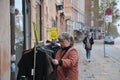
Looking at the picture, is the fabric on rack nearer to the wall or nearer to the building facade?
the building facade

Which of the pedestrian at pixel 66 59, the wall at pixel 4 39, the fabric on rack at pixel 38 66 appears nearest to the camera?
the pedestrian at pixel 66 59

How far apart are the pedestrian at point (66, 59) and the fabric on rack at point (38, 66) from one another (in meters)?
0.15

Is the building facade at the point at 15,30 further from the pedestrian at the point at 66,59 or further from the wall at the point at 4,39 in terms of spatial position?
the pedestrian at the point at 66,59

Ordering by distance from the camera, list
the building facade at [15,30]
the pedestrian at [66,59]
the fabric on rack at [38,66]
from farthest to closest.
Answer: the building facade at [15,30]
the fabric on rack at [38,66]
the pedestrian at [66,59]

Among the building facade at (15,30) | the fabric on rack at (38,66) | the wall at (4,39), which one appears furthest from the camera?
the wall at (4,39)

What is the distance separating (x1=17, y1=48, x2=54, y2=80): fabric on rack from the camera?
677 cm

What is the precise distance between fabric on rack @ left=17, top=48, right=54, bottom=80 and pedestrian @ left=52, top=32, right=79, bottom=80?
148mm

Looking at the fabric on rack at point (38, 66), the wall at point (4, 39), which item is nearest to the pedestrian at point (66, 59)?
the fabric on rack at point (38, 66)

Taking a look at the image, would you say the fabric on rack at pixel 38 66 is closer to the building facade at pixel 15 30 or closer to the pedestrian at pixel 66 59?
the pedestrian at pixel 66 59

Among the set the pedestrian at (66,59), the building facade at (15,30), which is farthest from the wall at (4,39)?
the pedestrian at (66,59)

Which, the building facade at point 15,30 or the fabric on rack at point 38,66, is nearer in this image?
the fabric on rack at point 38,66

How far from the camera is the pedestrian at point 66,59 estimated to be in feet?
21.7

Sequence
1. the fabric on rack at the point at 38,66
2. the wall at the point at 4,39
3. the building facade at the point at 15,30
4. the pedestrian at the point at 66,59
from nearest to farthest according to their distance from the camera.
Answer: the pedestrian at the point at 66,59 → the fabric on rack at the point at 38,66 → the building facade at the point at 15,30 → the wall at the point at 4,39

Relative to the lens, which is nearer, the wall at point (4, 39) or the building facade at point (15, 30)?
the building facade at point (15, 30)
